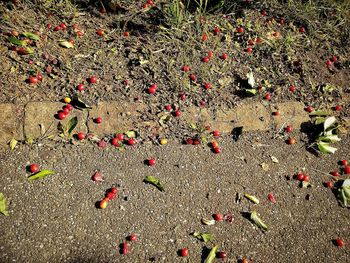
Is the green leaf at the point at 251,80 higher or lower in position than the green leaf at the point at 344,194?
higher

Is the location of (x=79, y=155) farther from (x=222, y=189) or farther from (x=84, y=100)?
(x=222, y=189)

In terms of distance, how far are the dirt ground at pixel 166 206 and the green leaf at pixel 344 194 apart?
0.26 feet

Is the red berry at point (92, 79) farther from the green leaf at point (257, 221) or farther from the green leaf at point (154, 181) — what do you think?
the green leaf at point (257, 221)

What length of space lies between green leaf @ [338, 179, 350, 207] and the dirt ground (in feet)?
0.26

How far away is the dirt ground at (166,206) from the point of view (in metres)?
2.33

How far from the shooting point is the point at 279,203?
2.87 meters

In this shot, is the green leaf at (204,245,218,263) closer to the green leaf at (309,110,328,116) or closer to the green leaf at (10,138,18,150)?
the green leaf at (10,138,18,150)

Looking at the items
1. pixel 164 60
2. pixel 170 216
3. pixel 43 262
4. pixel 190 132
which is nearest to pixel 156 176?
pixel 170 216

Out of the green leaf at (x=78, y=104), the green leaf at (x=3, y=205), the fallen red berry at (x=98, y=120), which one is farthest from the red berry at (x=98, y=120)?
the green leaf at (x=3, y=205)

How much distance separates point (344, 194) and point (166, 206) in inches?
75.9

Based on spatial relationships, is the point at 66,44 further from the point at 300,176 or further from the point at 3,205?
the point at 300,176

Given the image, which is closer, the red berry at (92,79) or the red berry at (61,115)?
the red berry at (61,115)

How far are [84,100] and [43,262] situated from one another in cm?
159

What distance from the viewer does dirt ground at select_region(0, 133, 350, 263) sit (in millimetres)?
2332
